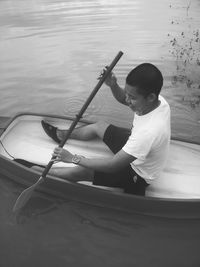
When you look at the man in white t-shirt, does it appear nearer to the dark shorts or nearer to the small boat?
the dark shorts

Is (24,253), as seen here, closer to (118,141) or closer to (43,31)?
(118,141)

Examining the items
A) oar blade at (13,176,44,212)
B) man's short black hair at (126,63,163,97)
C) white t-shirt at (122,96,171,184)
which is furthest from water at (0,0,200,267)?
man's short black hair at (126,63,163,97)

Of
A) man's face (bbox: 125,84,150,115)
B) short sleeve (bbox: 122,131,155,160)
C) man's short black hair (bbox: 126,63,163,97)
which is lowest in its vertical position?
short sleeve (bbox: 122,131,155,160)

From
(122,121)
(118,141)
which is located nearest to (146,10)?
(122,121)

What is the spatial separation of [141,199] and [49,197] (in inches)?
35.3

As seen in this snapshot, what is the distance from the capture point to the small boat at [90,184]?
3113 mm

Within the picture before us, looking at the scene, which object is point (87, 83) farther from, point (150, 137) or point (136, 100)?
point (150, 137)

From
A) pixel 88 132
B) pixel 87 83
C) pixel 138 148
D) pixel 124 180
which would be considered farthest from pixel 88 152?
pixel 87 83

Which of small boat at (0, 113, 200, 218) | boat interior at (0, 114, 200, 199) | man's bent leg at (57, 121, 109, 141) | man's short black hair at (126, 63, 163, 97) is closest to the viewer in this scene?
man's short black hair at (126, 63, 163, 97)

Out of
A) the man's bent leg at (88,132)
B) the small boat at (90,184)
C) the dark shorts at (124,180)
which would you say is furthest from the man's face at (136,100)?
the man's bent leg at (88,132)

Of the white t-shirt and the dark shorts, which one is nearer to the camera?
the white t-shirt

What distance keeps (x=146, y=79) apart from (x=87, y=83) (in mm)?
4410

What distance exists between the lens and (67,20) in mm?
11000

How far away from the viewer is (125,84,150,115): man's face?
275 centimetres
